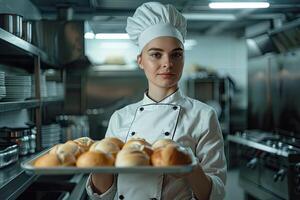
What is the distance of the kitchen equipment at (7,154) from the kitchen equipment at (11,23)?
56cm

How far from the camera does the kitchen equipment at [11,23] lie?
203 cm

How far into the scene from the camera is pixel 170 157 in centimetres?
113

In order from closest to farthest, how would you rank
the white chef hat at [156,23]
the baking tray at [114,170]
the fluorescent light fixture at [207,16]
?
the baking tray at [114,170], the white chef hat at [156,23], the fluorescent light fixture at [207,16]

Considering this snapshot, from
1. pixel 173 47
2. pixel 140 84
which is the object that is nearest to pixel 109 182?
pixel 173 47

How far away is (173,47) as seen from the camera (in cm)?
150

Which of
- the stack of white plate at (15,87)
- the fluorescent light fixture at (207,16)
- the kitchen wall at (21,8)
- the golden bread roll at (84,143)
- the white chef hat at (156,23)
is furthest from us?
the fluorescent light fixture at (207,16)

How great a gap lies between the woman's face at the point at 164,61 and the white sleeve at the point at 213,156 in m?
0.20

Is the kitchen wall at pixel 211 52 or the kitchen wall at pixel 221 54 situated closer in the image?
the kitchen wall at pixel 211 52

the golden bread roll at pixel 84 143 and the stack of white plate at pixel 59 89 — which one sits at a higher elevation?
the stack of white plate at pixel 59 89

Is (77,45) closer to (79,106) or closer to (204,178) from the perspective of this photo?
(79,106)

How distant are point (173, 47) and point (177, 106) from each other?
0.74ft

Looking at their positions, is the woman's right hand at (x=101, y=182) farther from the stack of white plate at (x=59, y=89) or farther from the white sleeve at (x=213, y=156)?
the stack of white plate at (x=59, y=89)

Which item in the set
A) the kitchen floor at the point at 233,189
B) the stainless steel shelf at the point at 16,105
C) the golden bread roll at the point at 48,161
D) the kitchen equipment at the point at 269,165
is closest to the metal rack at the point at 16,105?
the stainless steel shelf at the point at 16,105

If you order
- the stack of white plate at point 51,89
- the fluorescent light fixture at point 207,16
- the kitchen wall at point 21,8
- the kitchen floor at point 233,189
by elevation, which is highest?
the fluorescent light fixture at point 207,16
